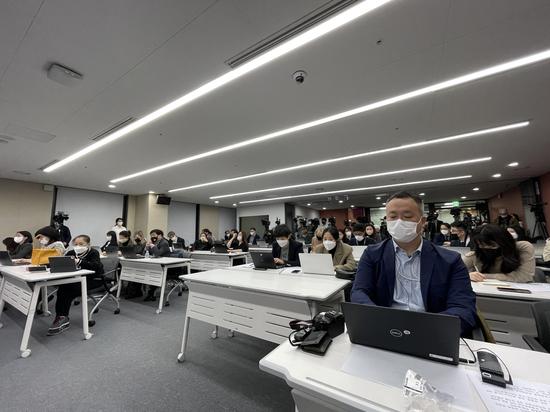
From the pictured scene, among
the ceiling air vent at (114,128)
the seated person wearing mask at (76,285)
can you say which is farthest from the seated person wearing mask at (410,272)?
the ceiling air vent at (114,128)

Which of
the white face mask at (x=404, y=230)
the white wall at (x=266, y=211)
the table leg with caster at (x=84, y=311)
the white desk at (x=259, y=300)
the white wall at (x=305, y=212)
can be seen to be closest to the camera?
the white face mask at (x=404, y=230)

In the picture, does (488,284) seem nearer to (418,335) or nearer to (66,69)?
(418,335)

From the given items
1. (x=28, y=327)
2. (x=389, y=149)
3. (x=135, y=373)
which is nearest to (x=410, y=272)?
(x=135, y=373)

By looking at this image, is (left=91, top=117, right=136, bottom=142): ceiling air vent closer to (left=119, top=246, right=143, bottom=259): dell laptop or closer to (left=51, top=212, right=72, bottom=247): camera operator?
(left=119, top=246, right=143, bottom=259): dell laptop

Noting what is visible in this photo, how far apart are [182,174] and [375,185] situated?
636 cm

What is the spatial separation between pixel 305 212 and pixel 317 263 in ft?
40.8

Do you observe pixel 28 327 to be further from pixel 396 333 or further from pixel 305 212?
pixel 305 212

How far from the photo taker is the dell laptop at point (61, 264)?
279cm

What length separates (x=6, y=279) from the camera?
3.26 m

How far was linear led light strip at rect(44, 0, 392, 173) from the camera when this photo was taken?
180 cm

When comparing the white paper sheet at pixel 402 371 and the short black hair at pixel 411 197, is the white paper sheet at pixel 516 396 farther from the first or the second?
the short black hair at pixel 411 197

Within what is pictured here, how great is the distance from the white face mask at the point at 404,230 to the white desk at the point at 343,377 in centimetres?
54

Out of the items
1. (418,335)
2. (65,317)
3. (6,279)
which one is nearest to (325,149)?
(418,335)

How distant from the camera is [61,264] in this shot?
9.29 feet
